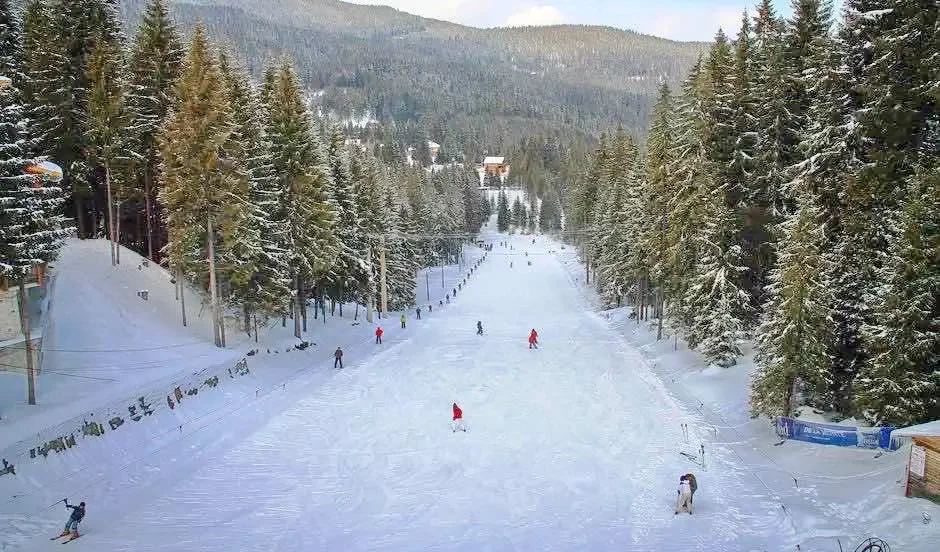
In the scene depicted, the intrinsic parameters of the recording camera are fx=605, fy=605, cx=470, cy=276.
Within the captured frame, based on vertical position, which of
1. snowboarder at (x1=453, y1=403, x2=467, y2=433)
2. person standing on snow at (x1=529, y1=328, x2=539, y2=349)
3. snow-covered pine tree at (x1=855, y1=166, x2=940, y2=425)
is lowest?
person standing on snow at (x1=529, y1=328, x2=539, y2=349)

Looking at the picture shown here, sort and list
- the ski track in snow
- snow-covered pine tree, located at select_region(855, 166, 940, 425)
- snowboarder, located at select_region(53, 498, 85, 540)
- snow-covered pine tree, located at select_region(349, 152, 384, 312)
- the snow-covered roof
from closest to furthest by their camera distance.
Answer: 1. the snow-covered roof
2. snowboarder, located at select_region(53, 498, 85, 540)
3. the ski track in snow
4. snow-covered pine tree, located at select_region(855, 166, 940, 425)
5. snow-covered pine tree, located at select_region(349, 152, 384, 312)

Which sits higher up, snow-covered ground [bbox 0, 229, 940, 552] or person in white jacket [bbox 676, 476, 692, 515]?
person in white jacket [bbox 676, 476, 692, 515]

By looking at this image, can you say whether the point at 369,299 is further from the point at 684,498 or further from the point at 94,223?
the point at 684,498

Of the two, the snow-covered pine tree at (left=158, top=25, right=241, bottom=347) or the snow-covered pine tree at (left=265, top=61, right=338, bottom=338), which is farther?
the snow-covered pine tree at (left=265, top=61, right=338, bottom=338)

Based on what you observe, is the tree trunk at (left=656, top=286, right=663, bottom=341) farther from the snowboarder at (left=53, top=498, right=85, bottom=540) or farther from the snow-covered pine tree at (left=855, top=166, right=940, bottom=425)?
the snowboarder at (left=53, top=498, right=85, bottom=540)

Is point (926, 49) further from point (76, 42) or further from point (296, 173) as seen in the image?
point (76, 42)

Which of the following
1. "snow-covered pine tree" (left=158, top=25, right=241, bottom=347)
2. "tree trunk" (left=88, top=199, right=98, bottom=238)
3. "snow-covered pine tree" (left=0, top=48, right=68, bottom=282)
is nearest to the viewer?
"snow-covered pine tree" (left=0, top=48, right=68, bottom=282)

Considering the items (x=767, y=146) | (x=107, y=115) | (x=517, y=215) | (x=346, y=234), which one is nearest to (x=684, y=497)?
(x=767, y=146)

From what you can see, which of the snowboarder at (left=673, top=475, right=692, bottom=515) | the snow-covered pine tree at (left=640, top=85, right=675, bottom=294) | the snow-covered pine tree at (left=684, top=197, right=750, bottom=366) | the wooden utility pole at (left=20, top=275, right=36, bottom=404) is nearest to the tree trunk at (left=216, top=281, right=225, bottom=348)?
the wooden utility pole at (left=20, top=275, right=36, bottom=404)
